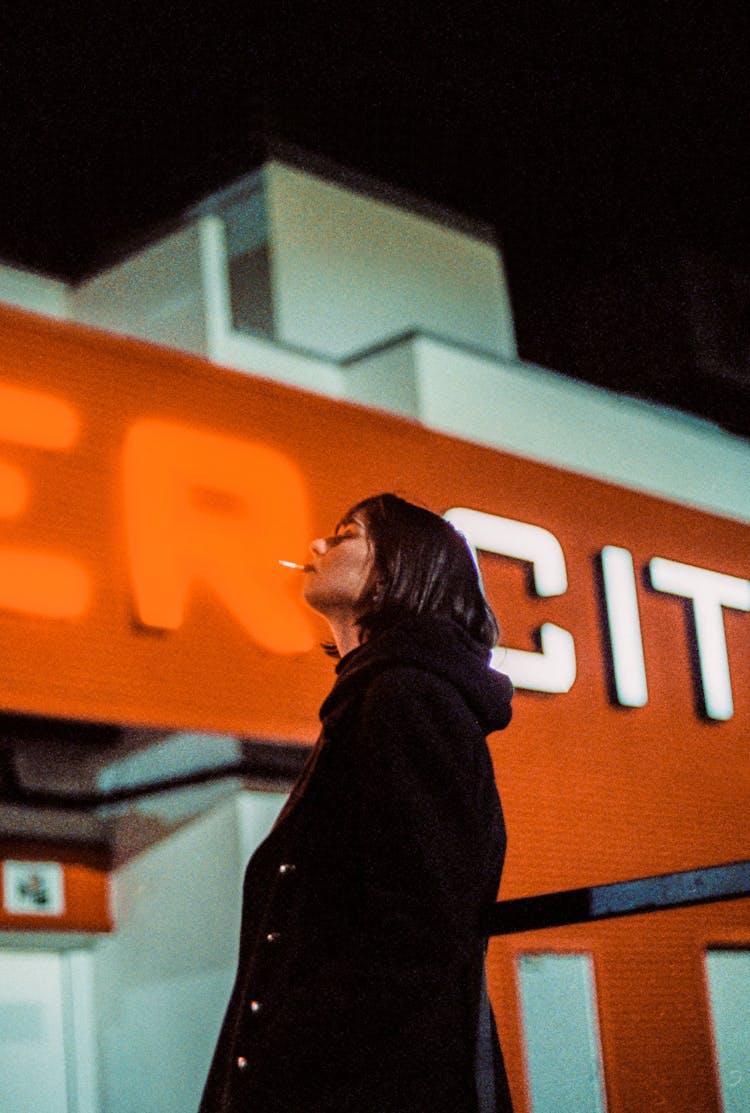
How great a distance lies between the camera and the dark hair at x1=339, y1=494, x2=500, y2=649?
2268 millimetres

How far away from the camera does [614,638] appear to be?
24.3ft

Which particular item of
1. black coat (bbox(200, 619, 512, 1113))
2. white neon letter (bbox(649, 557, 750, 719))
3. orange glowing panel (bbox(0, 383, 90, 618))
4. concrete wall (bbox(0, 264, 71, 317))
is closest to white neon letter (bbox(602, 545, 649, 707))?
white neon letter (bbox(649, 557, 750, 719))

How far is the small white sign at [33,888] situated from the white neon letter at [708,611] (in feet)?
11.1

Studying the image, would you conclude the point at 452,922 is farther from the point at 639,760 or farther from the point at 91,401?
the point at 639,760

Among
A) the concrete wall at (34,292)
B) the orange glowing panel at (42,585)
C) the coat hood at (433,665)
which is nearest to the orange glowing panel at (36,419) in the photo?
the orange glowing panel at (42,585)


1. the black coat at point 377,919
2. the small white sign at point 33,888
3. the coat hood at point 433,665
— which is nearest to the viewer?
the black coat at point 377,919

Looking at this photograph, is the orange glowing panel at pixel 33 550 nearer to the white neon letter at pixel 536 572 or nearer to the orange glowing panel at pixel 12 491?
the orange glowing panel at pixel 12 491

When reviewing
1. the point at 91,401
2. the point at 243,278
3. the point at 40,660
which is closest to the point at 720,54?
the point at 243,278

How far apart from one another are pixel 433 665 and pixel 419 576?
254mm

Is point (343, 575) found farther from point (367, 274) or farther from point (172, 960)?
point (367, 274)

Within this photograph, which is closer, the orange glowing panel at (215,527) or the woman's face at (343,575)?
the woman's face at (343,575)

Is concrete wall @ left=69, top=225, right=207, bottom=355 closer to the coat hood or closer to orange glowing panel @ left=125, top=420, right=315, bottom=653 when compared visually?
orange glowing panel @ left=125, top=420, right=315, bottom=653

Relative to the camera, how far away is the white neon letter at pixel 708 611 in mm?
7789

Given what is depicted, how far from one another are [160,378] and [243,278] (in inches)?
73.6
